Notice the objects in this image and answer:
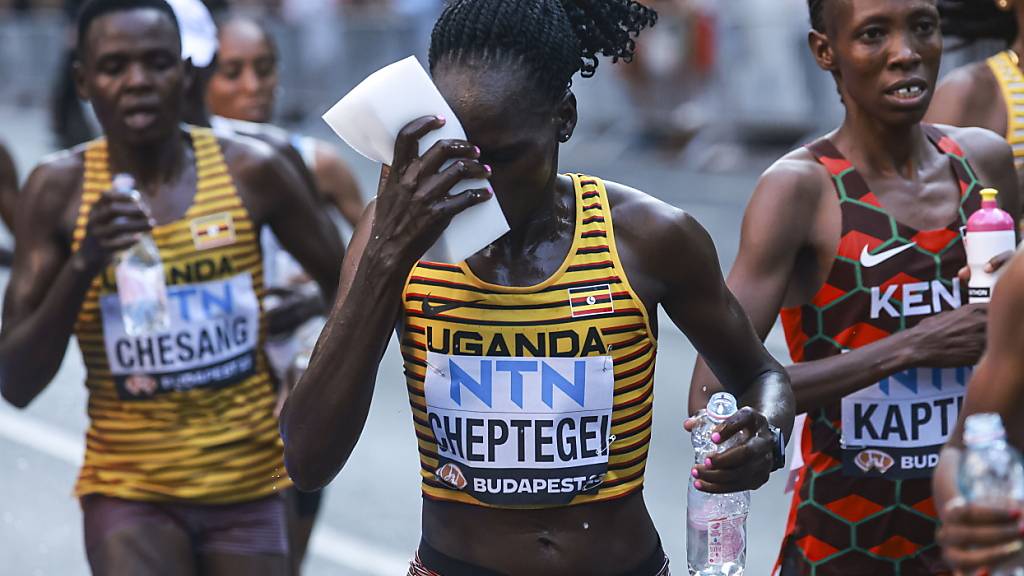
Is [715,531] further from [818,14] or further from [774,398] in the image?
[818,14]

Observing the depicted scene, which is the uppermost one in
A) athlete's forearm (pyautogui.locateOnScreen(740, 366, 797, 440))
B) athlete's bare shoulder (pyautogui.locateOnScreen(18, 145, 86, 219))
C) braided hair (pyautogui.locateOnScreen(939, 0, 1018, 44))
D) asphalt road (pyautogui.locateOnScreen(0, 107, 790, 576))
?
braided hair (pyautogui.locateOnScreen(939, 0, 1018, 44))

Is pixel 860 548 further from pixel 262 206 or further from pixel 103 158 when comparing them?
A: pixel 103 158

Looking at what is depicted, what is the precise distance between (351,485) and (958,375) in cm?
496

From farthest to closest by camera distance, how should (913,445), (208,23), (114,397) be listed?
(208,23) < (114,397) < (913,445)

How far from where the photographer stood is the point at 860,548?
4.82 meters

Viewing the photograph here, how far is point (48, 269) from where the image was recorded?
211 inches

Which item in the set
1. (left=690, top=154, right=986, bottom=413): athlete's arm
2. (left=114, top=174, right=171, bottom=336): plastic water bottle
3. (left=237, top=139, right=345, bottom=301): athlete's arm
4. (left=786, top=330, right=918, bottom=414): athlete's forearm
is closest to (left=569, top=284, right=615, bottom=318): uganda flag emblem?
(left=690, top=154, right=986, bottom=413): athlete's arm

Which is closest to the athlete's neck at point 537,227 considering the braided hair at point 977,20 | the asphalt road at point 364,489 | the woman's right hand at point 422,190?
the woman's right hand at point 422,190

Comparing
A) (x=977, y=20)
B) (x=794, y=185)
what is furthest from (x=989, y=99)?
(x=794, y=185)

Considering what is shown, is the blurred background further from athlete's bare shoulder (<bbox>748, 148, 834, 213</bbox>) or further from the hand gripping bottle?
the hand gripping bottle

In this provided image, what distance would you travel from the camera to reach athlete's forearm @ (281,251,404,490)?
12.1 ft

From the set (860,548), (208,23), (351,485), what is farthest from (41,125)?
(860,548)

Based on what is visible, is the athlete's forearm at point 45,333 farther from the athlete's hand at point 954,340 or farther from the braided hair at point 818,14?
the athlete's hand at point 954,340

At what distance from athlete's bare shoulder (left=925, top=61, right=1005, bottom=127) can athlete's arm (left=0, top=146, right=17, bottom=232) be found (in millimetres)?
3735
